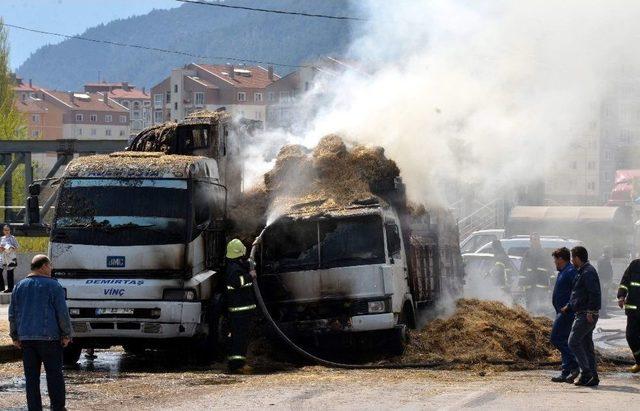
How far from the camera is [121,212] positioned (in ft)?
53.2

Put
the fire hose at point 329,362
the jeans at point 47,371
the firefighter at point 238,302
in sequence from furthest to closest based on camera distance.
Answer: the fire hose at point 329,362, the firefighter at point 238,302, the jeans at point 47,371

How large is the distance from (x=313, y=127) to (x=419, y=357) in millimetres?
6511

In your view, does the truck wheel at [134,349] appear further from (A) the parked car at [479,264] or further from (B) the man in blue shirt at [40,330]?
(A) the parked car at [479,264]

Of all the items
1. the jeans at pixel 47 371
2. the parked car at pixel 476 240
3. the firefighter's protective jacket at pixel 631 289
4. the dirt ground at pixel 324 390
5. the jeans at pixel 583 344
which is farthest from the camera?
the parked car at pixel 476 240

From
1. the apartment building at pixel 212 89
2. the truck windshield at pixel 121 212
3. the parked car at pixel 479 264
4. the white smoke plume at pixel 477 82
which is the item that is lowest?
the parked car at pixel 479 264

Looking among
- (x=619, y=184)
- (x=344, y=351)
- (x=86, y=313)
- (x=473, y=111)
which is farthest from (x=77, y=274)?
(x=619, y=184)

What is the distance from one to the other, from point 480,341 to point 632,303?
86.3 inches

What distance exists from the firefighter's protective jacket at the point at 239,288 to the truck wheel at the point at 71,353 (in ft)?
7.39

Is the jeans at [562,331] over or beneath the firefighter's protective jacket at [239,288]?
beneath

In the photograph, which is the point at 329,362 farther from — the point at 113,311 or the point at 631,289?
the point at 631,289

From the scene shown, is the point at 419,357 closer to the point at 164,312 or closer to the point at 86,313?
the point at 164,312

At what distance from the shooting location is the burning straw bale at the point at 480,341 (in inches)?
640

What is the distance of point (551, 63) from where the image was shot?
24.1m

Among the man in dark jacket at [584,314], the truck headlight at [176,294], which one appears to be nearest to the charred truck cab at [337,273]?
the truck headlight at [176,294]
